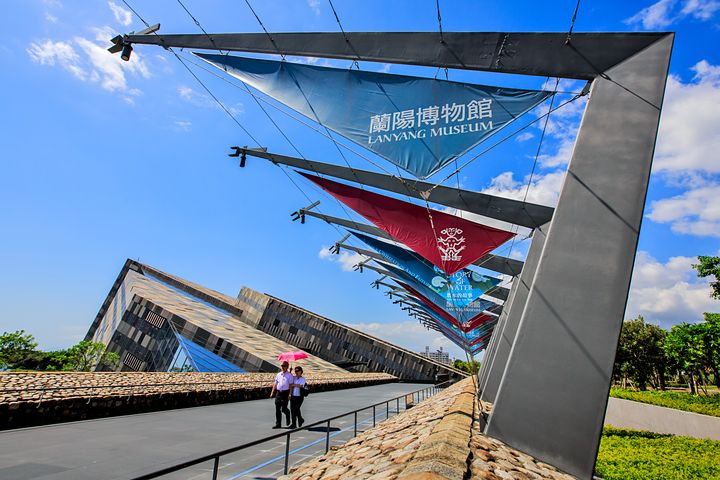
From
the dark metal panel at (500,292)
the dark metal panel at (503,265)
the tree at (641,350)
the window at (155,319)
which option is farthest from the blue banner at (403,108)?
the tree at (641,350)

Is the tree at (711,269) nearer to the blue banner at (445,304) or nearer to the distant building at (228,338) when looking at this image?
the blue banner at (445,304)

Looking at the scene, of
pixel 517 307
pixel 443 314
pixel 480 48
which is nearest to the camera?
pixel 480 48

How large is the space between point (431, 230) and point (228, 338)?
920 inches

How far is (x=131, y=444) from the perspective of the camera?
6.84m

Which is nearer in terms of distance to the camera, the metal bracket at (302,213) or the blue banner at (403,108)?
the blue banner at (403,108)

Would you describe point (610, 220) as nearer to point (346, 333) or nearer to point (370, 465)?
point (370, 465)

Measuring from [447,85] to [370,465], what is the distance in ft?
18.3

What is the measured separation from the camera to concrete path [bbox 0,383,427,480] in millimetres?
5363

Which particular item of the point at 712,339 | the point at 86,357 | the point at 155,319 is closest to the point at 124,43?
the point at 155,319

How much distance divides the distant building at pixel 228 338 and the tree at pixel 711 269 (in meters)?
24.9

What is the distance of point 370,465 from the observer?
447 cm

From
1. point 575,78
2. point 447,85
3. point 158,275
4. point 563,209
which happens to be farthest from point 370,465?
point 158,275

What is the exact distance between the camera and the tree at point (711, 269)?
2333cm

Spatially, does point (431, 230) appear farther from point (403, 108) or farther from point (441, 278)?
point (441, 278)
